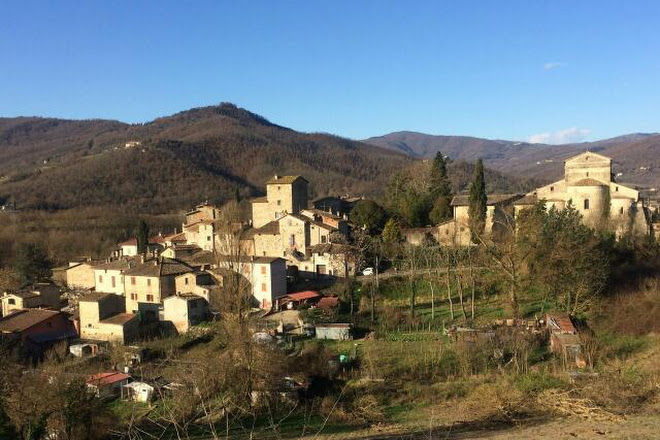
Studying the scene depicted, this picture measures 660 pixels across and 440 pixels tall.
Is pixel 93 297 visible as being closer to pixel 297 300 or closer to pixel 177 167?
pixel 297 300

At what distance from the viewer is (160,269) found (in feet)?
109

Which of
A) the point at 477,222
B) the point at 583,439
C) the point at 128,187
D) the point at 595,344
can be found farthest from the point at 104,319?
the point at 128,187

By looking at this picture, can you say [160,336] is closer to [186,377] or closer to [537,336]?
[186,377]

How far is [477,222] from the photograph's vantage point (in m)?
33.5

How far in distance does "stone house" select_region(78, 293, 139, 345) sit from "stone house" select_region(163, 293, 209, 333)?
199 centimetres

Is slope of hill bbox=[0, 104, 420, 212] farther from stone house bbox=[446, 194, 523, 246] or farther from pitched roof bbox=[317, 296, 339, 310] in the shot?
pitched roof bbox=[317, 296, 339, 310]

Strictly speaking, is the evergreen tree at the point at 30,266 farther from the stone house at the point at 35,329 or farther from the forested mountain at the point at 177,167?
the forested mountain at the point at 177,167

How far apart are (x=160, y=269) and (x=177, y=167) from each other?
3035 inches

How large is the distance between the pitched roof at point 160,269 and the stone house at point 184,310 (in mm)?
1997

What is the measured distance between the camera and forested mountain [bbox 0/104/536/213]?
92.5m

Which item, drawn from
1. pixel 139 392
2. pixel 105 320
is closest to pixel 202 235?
pixel 105 320

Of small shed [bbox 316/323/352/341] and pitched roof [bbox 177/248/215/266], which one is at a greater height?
pitched roof [bbox 177/248/215/266]

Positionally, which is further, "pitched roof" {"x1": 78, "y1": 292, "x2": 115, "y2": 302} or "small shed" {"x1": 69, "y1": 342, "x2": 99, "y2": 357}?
"pitched roof" {"x1": 78, "y1": 292, "x2": 115, "y2": 302}

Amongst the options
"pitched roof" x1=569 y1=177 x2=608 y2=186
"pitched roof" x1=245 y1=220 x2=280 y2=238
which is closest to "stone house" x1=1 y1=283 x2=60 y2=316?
"pitched roof" x1=245 y1=220 x2=280 y2=238
